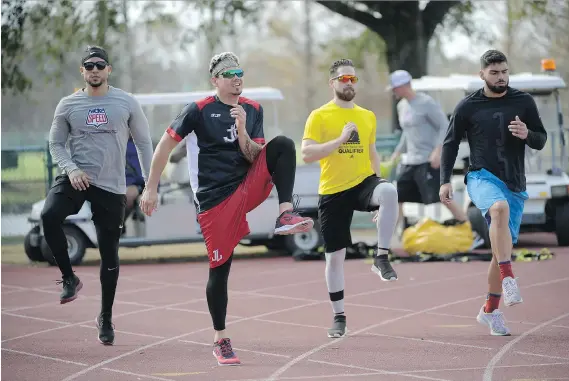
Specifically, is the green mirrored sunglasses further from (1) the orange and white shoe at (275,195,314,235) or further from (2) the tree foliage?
(2) the tree foliage

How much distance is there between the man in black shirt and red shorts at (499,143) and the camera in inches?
306

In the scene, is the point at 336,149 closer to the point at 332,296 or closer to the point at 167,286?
the point at 332,296

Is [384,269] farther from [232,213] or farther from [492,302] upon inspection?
[232,213]

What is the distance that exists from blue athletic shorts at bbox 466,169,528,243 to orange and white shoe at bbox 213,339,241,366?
204 centimetres

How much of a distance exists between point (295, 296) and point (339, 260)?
2.67m

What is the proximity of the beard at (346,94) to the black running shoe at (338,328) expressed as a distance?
5.25 feet

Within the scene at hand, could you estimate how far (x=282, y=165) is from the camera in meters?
7.05

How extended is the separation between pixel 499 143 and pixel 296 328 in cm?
221

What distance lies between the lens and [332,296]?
8.33 metres

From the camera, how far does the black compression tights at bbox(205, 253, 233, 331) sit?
7328 mm

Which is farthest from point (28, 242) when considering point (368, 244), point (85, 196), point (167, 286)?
point (85, 196)

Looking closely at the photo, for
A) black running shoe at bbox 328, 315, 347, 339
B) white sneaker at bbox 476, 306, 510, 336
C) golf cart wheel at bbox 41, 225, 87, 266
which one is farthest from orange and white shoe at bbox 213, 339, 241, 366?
golf cart wheel at bbox 41, 225, 87, 266

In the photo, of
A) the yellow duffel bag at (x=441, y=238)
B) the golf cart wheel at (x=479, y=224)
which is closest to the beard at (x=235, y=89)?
the yellow duffel bag at (x=441, y=238)

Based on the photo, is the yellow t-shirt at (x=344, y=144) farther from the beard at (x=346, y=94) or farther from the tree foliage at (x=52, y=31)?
the tree foliage at (x=52, y=31)
